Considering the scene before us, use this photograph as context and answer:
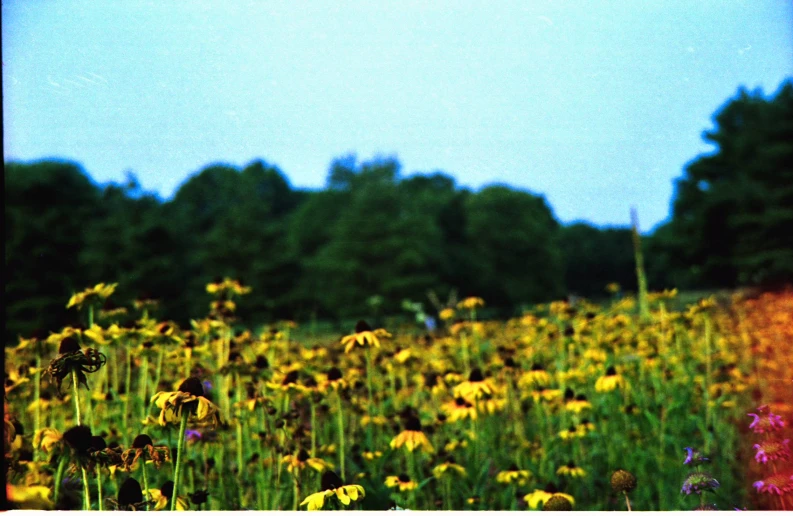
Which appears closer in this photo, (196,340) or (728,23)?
(728,23)

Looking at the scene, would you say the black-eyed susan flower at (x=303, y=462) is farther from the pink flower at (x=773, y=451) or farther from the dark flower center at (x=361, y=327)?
the pink flower at (x=773, y=451)

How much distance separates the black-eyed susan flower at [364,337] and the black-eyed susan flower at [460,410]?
47 cm

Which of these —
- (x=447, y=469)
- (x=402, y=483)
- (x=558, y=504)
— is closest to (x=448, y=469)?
(x=447, y=469)

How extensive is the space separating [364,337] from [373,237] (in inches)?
999

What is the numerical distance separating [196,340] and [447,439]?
1.30 m

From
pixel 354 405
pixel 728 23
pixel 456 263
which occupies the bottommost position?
pixel 354 405

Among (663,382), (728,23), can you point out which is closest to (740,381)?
(663,382)

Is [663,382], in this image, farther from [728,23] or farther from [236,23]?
[236,23]

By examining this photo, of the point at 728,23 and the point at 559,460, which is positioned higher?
the point at 728,23

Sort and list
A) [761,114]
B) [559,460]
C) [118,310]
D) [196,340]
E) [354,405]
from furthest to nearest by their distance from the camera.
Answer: [761,114]
[559,460]
[354,405]
[196,340]
[118,310]

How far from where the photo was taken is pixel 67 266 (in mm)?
13727

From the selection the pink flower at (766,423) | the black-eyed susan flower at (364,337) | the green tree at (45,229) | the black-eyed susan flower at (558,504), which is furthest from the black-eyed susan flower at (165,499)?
the green tree at (45,229)

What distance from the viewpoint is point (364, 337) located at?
241 centimetres

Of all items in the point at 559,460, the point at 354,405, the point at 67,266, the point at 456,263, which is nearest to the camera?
the point at 354,405
